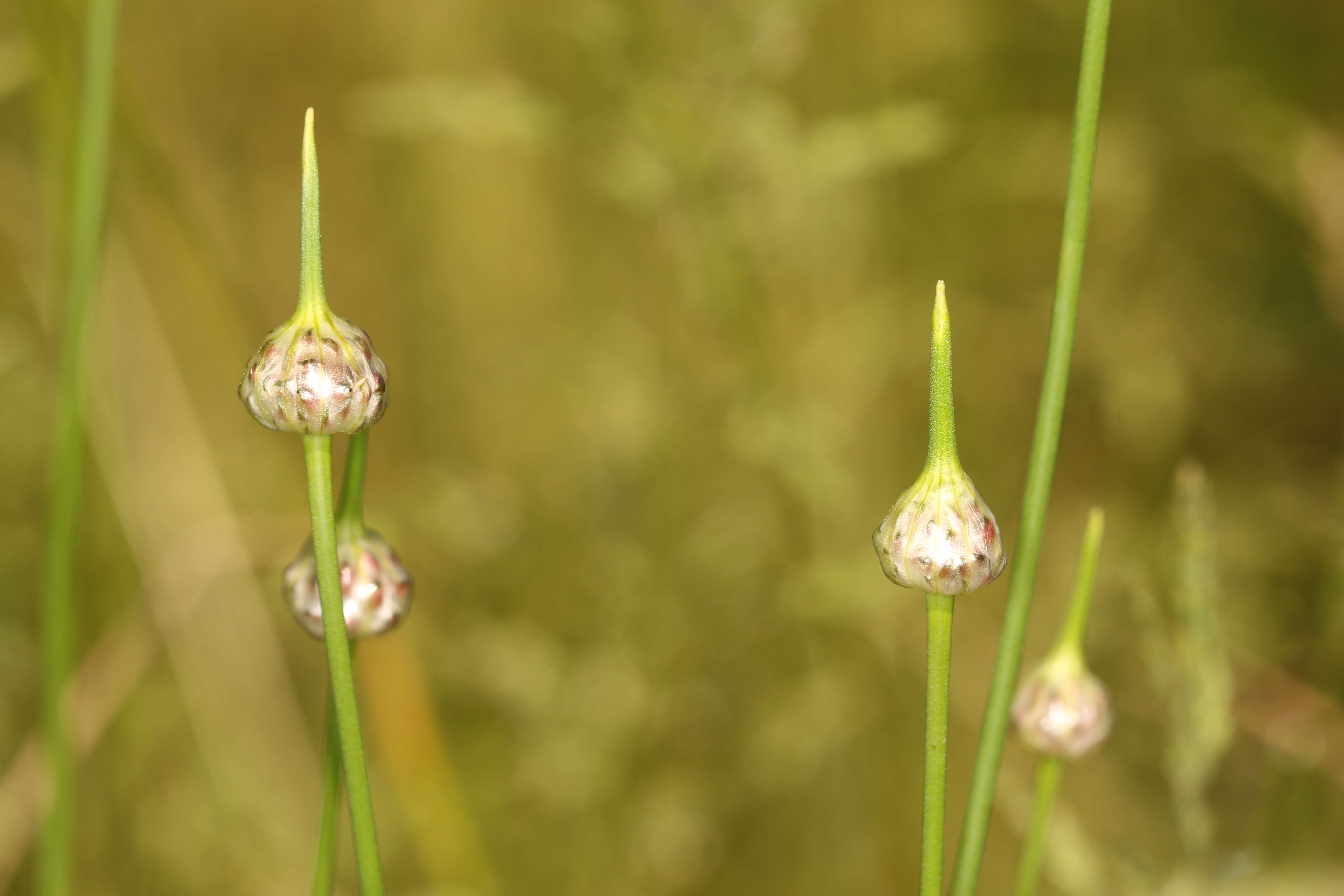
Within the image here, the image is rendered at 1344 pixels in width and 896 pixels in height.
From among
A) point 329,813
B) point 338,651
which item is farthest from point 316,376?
point 329,813

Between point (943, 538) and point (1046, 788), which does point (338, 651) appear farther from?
point (1046, 788)

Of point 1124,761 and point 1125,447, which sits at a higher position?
point 1125,447

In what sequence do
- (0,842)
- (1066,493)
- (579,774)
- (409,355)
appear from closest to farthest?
(0,842) < (579,774) < (1066,493) < (409,355)

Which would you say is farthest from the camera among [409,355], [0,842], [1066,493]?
[409,355]

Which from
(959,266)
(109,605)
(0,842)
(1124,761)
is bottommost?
(0,842)

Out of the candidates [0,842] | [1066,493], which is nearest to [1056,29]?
[1066,493]

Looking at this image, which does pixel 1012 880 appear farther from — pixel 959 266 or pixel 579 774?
pixel 959 266

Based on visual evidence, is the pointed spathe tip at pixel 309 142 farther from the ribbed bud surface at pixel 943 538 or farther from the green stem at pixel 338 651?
the ribbed bud surface at pixel 943 538
